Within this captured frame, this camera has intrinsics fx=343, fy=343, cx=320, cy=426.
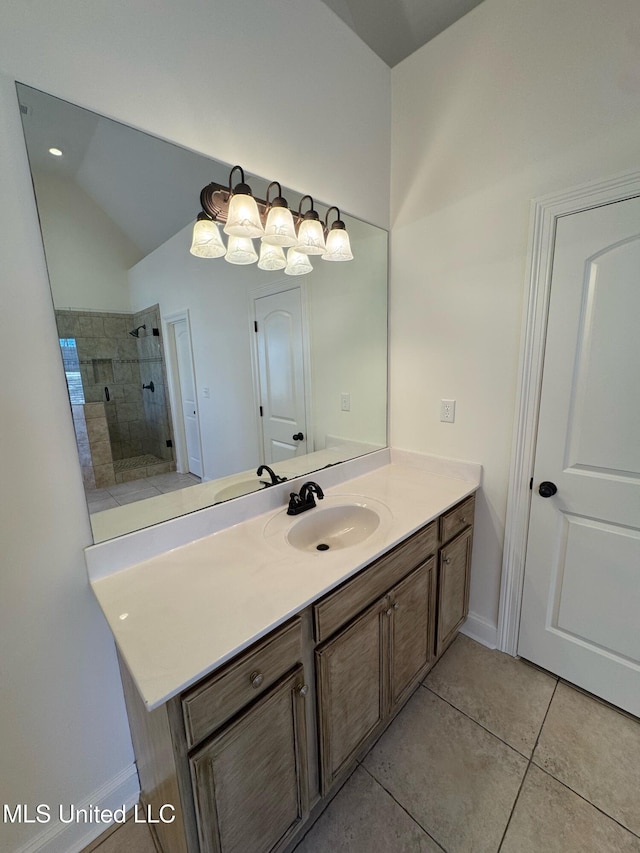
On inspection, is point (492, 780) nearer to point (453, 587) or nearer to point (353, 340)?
point (453, 587)

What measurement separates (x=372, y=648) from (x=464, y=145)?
2.12 m

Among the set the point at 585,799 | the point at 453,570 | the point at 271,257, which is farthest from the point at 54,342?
the point at 585,799

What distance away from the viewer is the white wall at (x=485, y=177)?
1.23 m

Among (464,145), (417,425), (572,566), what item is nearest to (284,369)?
(417,425)

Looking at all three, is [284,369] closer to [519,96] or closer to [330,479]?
[330,479]

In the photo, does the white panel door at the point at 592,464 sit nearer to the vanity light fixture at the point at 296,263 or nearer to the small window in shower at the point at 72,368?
the vanity light fixture at the point at 296,263

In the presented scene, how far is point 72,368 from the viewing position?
979 millimetres

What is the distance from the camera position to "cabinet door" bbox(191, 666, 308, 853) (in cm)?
77

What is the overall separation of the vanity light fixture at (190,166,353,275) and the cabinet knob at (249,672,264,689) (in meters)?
1.32

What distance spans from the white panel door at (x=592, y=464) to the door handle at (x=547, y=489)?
0.01 metres

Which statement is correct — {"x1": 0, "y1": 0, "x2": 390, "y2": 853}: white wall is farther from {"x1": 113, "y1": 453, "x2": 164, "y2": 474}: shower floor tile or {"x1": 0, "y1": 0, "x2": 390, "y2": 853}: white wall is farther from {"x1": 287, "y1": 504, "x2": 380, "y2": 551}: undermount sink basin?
{"x1": 287, "y1": 504, "x2": 380, "y2": 551}: undermount sink basin

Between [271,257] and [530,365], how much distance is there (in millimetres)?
1187

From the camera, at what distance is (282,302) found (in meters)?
1.56

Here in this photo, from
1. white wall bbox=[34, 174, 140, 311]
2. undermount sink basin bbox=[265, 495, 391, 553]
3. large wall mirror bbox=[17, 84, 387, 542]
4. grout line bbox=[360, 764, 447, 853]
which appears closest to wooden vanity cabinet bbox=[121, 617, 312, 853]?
grout line bbox=[360, 764, 447, 853]
